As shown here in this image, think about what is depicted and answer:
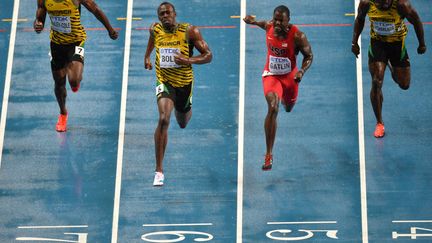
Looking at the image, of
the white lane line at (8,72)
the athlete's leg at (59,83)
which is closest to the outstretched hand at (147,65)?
the athlete's leg at (59,83)

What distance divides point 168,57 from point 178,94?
67cm

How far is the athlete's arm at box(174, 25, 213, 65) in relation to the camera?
21.7 m

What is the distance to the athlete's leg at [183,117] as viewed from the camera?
22.9 meters

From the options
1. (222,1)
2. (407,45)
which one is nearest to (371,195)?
(407,45)

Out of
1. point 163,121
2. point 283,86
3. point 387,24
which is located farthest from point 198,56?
point 387,24

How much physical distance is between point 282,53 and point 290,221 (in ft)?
7.94

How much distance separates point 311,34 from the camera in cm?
2523

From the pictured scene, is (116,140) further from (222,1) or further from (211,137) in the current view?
(222,1)

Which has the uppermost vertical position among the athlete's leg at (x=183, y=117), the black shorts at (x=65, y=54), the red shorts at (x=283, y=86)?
the black shorts at (x=65, y=54)

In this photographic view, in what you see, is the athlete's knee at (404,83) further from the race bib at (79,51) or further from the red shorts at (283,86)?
the race bib at (79,51)

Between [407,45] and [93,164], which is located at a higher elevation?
[407,45]

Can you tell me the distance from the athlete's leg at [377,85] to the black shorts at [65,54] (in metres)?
4.33

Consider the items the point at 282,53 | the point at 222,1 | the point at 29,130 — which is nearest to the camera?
the point at 282,53

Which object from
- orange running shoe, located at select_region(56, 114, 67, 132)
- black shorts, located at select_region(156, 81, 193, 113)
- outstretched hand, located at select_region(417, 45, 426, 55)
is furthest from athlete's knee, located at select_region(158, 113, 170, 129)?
outstretched hand, located at select_region(417, 45, 426, 55)
